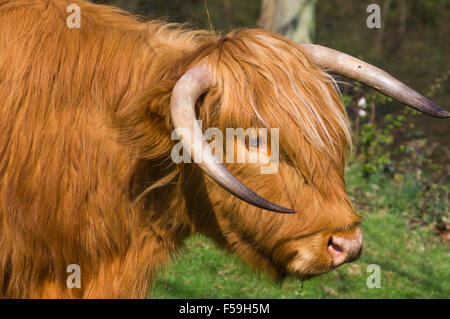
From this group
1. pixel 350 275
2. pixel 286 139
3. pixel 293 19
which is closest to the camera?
pixel 286 139

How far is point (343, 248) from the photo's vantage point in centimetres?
299

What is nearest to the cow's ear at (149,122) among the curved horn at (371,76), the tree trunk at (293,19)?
the curved horn at (371,76)

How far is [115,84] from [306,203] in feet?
3.52

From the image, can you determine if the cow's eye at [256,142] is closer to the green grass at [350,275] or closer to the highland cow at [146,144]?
the highland cow at [146,144]

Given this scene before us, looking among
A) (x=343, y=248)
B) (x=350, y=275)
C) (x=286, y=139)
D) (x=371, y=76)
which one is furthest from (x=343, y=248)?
(x=350, y=275)

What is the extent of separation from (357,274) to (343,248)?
316cm

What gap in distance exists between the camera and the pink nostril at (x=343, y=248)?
117 inches

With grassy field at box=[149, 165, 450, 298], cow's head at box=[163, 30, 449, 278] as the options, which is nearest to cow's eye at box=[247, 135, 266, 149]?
cow's head at box=[163, 30, 449, 278]

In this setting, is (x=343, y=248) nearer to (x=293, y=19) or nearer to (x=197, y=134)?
(x=197, y=134)

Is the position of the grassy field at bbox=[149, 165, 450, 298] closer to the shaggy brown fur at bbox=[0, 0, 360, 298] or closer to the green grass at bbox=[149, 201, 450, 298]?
the green grass at bbox=[149, 201, 450, 298]

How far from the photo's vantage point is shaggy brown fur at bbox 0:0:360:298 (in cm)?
300

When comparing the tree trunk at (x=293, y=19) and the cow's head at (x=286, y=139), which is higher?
the tree trunk at (x=293, y=19)

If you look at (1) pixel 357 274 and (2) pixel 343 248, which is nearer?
(2) pixel 343 248

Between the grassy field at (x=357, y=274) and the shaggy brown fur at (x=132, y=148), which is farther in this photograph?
the grassy field at (x=357, y=274)
